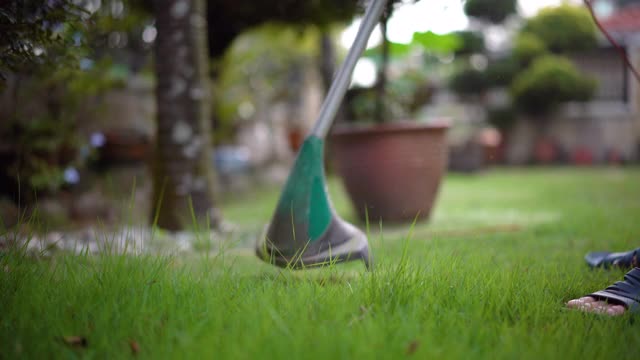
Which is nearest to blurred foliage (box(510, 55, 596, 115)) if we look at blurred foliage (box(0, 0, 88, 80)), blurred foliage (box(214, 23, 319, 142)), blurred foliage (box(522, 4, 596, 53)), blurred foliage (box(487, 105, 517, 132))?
blurred foliage (box(487, 105, 517, 132))

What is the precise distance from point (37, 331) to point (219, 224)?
2500 mm

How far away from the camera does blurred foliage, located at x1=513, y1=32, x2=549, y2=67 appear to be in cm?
1509

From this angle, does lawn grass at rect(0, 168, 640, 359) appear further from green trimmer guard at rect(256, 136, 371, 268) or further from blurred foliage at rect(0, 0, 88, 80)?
blurred foliage at rect(0, 0, 88, 80)

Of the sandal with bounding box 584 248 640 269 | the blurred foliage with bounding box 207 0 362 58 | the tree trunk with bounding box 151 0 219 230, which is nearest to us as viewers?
the sandal with bounding box 584 248 640 269

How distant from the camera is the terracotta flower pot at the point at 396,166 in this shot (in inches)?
150

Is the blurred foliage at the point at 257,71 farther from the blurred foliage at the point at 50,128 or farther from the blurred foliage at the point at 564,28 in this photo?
the blurred foliage at the point at 564,28

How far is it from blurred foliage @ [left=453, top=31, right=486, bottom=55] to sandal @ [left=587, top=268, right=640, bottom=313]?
1407 cm

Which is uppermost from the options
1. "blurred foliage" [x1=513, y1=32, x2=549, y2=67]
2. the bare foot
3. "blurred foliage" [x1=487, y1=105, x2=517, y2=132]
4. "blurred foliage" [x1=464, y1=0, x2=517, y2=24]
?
"blurred foliage" [x1=464, y1=0, x2=517, y2=24]

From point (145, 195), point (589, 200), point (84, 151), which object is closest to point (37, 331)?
point (84, 151)

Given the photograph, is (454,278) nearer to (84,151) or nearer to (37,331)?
(37,331)

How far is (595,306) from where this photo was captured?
149 centimetres

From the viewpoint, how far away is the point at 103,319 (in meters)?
1.28

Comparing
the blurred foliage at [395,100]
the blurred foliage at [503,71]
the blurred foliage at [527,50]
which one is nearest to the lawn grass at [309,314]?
the blurred foliage at [395,100]

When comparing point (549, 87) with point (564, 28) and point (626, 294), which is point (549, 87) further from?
point (626, 294)
